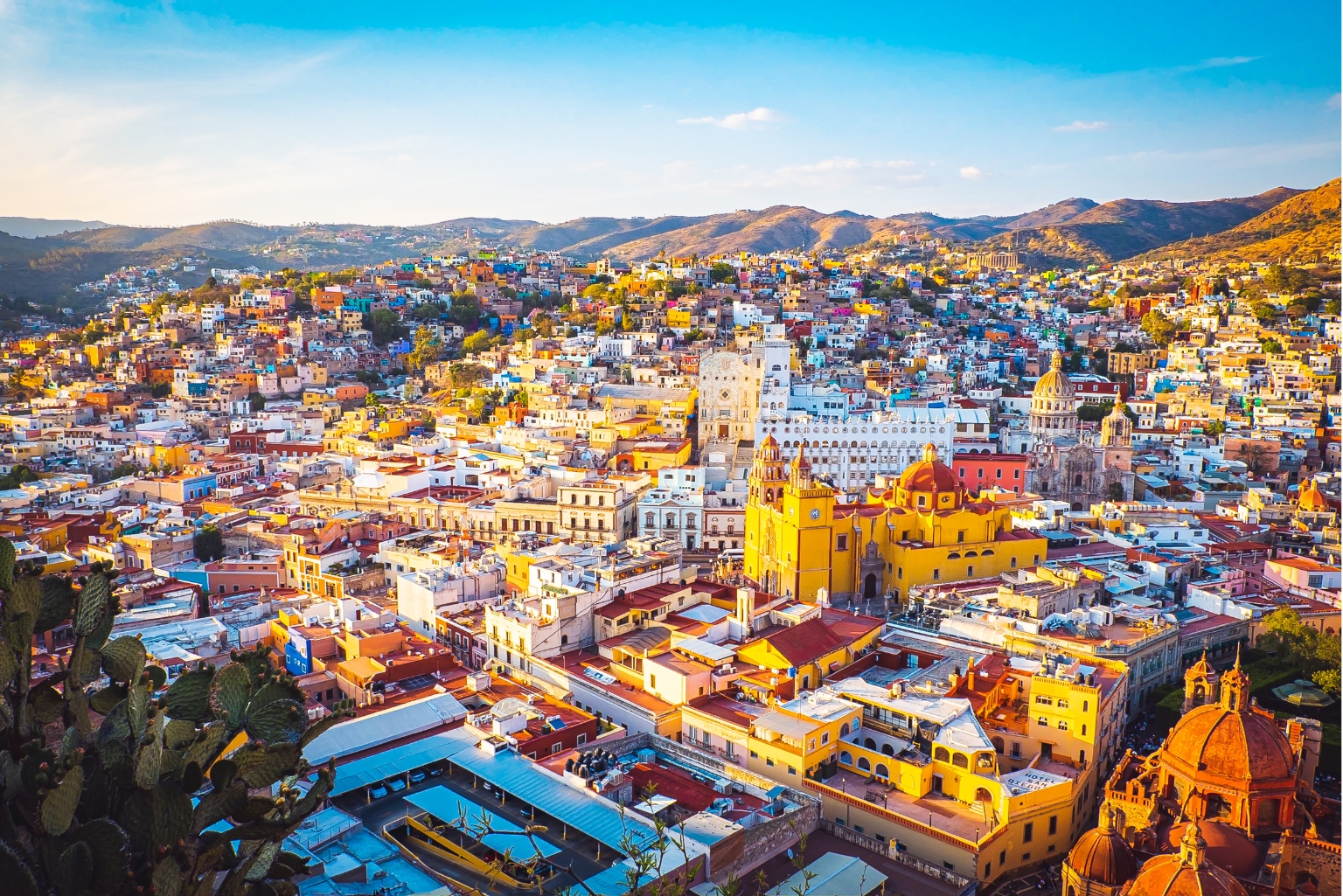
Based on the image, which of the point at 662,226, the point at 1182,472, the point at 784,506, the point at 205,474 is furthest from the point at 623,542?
the point at 662,226

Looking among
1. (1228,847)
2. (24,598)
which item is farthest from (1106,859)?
(24,598)

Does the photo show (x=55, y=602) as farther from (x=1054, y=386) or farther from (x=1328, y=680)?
(x=1054, y=386)

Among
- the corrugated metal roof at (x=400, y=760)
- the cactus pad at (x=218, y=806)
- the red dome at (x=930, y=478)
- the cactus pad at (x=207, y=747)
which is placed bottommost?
the corrugated metal roof at (x=400, y=760)

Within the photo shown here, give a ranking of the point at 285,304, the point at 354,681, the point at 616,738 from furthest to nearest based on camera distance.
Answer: the point at 285,304 → the point at 354,681 → the point at 616,738

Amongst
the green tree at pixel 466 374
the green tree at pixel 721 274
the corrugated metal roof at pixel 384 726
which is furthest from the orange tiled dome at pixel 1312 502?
the green tree at pixel 721 274

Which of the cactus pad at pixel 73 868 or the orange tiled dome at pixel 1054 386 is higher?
the cactus pad at pixel 73 868

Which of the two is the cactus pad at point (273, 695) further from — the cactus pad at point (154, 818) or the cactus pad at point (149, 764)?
the cactus pad at point (154, 818)

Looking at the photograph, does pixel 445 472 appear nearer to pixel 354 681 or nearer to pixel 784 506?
pixel 784 506
